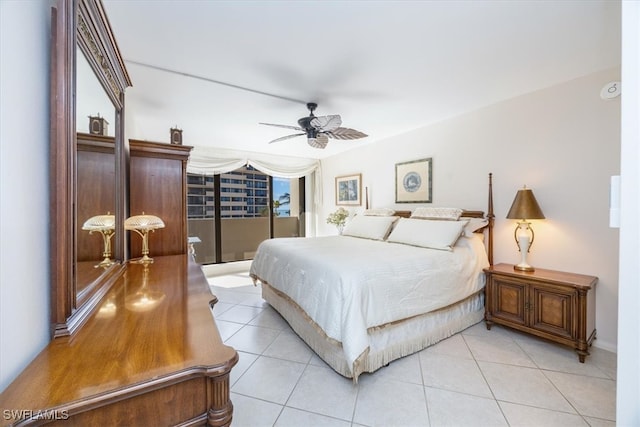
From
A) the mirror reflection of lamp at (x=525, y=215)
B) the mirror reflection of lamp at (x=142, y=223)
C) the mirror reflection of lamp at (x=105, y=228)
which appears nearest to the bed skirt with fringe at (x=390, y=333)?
the mirror reflection of lamp at (x=525, y=215)

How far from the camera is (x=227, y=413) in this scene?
72 centimetres

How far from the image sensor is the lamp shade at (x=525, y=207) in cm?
246

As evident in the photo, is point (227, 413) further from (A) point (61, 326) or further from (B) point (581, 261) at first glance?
(B) point (581, 261)

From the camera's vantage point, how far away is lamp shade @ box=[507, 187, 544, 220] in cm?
246

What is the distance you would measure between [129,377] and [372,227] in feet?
10.9

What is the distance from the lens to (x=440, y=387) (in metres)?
1.82

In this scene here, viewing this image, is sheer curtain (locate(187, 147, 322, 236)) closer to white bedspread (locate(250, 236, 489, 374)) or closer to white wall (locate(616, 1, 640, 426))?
white bedspread (locate(250, 236, 489, 374))

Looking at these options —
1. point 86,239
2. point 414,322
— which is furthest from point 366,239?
point 86,239

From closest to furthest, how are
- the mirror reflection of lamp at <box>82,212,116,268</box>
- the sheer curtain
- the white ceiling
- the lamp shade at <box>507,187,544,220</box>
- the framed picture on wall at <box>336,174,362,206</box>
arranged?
the mirror reflection of lamp at <box>82,212,116,268</box> → the white ceiling → the lamp shade at <box>507,187,544,220</box> → the sheer curtain → the framed picture on wall at <box>336,174,362,206</box>

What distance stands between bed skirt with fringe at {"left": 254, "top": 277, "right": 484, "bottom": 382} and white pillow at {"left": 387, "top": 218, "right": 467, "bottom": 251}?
2.01 feet

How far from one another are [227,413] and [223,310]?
2758 millimetres

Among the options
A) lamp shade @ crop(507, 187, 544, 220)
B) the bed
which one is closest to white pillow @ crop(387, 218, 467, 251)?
the bed

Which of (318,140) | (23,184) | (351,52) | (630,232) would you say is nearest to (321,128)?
(318,140)

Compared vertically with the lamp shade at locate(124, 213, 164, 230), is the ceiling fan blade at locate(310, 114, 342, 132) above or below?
above
